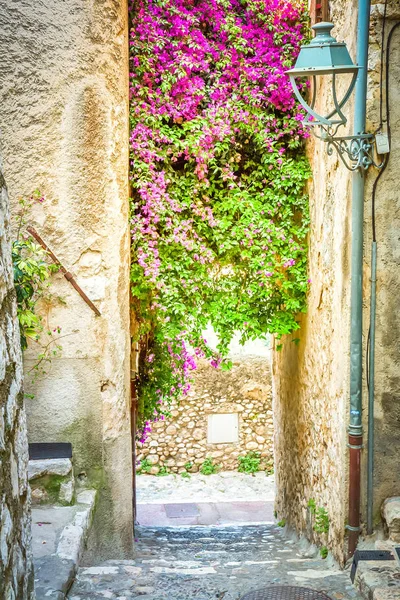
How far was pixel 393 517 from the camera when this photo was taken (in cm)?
416

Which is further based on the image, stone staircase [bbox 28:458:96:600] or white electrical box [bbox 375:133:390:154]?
white electrical box [bbox 375:133:390:154]

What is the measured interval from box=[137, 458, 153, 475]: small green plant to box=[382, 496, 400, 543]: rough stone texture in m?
7.48

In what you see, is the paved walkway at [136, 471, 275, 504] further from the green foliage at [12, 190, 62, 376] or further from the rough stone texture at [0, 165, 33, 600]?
the rough stone texture at [0, 165, 33, 600]

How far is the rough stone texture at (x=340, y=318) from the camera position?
4254 mm

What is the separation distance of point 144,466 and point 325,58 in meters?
8.73

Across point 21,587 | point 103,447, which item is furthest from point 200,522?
point 21,587

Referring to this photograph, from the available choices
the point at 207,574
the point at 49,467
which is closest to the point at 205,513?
the point at 207,574

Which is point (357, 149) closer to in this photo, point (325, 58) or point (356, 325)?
point (325, 58)

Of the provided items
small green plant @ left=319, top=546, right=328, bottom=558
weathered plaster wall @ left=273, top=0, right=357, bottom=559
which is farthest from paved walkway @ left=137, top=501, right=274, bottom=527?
small green plant @ left=319, top=546, right=328, bottom=558

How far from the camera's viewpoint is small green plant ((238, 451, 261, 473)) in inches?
456

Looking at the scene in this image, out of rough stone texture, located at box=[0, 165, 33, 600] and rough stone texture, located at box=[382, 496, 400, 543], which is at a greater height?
rough stone texture, located at box=[0, 165, 33, 600]

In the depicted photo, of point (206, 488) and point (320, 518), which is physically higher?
point (320, 518)

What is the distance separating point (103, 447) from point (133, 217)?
1.76 meters

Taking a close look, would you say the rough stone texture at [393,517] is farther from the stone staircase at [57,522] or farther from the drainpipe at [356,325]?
the stone staircase at [57,522]
